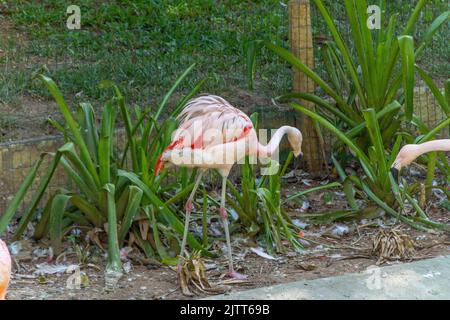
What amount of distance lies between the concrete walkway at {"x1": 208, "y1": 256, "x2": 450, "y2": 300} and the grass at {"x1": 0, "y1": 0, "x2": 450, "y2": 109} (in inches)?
112

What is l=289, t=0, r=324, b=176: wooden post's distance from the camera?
764 cm

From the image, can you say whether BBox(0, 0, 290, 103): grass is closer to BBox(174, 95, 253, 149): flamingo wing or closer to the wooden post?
the wooden post

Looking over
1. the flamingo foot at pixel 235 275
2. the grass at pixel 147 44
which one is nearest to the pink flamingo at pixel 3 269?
the flamingo foot at pixel 235 275

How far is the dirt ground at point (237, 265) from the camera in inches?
215

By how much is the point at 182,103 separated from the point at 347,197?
1356 millimetres

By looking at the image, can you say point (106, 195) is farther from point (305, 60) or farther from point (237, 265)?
point (305, 60)

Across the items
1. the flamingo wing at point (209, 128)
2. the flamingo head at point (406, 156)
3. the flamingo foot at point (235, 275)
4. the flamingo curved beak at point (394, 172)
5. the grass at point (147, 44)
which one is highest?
the grass at point (147, 44)

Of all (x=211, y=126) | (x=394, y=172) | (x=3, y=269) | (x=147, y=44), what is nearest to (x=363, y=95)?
(x=394, y=172)

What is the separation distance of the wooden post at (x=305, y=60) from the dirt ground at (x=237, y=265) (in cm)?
106

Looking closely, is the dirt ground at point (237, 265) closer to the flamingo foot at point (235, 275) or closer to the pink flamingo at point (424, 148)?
the flamingo foot at point (235, 275)

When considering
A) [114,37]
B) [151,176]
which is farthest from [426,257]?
[114,37]

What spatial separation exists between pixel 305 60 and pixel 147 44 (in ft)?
5.49

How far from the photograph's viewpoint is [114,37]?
343 inches

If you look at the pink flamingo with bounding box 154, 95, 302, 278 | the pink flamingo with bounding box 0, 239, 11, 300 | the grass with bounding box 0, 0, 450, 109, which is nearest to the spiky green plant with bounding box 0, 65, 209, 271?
the pink flamingo with bounding box 154, 95, 302, 278
